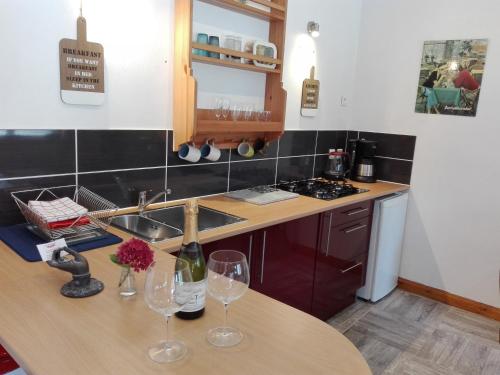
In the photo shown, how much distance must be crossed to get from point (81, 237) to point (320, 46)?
236 centimetres

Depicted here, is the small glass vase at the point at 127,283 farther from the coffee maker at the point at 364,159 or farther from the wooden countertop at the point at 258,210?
the coffee maker at the point at 364,159

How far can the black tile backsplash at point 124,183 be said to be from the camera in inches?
79.5

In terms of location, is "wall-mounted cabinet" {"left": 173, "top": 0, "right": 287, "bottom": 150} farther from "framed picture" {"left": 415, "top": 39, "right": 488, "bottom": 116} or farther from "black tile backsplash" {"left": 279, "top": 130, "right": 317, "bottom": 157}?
"framed picture" {"left": 415, "top": 39, "right": 488, "bottom": 116}

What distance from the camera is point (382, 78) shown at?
3.42 m

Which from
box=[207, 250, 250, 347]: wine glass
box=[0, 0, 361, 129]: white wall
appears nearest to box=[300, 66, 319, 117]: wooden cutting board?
box=[0, 0, 361, 129]: white wall

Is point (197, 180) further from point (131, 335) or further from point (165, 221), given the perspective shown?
point (131, 335)

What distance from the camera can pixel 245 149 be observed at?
2.69 m

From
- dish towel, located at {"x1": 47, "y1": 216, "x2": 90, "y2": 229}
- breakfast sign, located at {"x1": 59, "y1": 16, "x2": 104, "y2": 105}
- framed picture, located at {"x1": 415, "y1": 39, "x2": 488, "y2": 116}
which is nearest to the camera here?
dish towel, located at {"x1": 47, "y1": 216, "x2": 90, "y2": 229}

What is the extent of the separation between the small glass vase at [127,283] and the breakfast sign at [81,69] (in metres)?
0.99

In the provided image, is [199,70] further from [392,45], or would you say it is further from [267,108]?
[392,45]

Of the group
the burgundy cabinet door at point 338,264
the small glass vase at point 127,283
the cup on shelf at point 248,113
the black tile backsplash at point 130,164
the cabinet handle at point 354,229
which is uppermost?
the cup on shelf at point 248,113

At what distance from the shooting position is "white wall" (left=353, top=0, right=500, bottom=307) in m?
2.94

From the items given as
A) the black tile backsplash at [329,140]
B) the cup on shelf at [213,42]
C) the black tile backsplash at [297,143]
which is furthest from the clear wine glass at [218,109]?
the black tile backsplash at [329,140]

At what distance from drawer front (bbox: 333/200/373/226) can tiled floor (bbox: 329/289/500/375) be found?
71 centimetres
